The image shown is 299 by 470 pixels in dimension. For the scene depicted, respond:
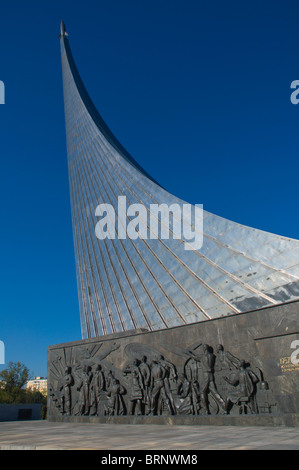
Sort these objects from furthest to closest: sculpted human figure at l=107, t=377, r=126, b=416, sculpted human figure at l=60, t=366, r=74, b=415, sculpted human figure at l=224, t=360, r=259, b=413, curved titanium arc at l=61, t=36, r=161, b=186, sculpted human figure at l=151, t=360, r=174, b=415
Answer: curved titanium arc at l=61, t=36, r=161, b=186
sculpted human figure at l=60, t=366, r=74, b=415
sculpted human figure at l=107, t=377, r=126, b=416
sculpted human figure at l=151, t=360, r=174, b=415
sculpted human figure at l=224, t=360, r=259, b=413

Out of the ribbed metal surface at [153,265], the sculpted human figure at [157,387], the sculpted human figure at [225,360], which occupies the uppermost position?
the ribbed metal surface at [153,265]

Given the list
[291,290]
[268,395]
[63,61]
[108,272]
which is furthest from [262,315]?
[63,61]

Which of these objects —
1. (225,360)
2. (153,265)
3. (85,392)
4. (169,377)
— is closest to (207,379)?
(225,360)

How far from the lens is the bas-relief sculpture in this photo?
6406 millimetres

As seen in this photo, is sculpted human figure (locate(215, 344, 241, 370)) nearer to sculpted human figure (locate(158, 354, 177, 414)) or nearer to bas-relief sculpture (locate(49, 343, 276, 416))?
bas-relief sculpture (locate(49, 343, 276, 416))

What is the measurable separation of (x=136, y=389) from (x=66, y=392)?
8.83 feet

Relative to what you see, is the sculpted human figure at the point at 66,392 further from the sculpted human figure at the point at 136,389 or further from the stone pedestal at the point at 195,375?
the sculpted human figure at the point at 136,389

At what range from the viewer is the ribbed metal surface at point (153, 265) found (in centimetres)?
719

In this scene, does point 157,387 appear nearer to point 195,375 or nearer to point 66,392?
point 195,375

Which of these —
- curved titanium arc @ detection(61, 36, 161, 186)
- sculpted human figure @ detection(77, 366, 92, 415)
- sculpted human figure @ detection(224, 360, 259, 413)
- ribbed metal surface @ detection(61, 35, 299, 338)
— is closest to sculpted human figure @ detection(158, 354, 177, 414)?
ribbed metal surface @ detection(61, 35, 299, 338)

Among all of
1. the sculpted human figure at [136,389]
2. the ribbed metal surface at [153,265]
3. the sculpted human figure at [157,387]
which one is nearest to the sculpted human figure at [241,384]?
the ribbed metal surface at [153,265]

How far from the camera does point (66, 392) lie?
9.65 meters

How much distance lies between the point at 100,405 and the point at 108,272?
3.54 m

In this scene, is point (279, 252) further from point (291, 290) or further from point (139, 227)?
point (139, 227)
